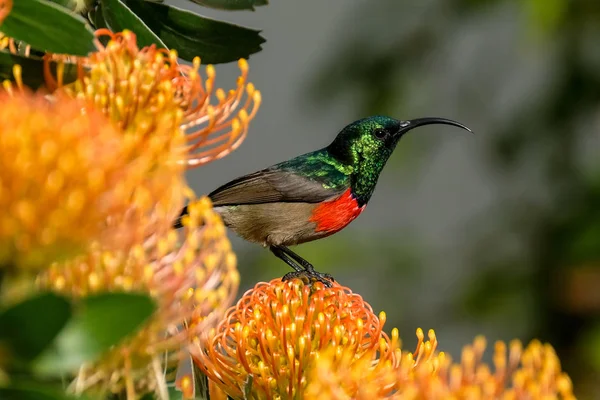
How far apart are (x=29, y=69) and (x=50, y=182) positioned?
0.18 metres

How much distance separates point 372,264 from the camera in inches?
103

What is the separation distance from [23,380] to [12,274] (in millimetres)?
56

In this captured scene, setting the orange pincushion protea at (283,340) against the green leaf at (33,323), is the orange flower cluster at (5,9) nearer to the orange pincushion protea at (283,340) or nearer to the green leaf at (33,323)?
the green leaf at (33,323)

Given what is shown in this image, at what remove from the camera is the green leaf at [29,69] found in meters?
0.51

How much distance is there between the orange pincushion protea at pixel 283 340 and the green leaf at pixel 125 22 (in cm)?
21

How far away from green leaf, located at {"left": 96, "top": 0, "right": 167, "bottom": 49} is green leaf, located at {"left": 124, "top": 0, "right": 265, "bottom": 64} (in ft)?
0.10

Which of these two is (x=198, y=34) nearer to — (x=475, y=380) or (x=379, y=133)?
(x=475, y=380)

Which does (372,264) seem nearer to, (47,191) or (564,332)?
(564,332)

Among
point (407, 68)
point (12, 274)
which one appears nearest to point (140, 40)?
point (12, 274)

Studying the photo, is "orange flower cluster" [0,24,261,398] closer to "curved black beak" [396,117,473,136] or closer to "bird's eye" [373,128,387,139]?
"curved black beak" [396,117,473,136]

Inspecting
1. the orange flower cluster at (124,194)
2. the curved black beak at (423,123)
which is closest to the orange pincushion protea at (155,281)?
the orange flower cluster at (124,194)

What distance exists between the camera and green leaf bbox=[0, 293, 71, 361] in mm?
311

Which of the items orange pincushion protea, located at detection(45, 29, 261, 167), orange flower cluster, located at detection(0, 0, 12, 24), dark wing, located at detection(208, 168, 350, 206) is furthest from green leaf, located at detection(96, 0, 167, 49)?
dark wing, located at detection(208, 168, 350, 206)

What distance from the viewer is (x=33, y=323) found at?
32 cm
